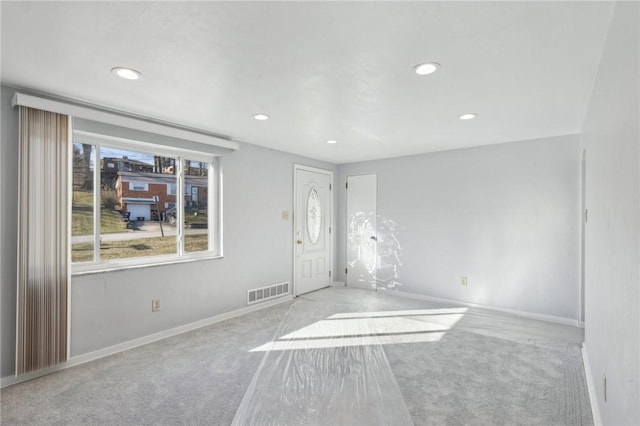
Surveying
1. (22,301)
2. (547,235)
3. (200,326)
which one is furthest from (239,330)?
(547,235)

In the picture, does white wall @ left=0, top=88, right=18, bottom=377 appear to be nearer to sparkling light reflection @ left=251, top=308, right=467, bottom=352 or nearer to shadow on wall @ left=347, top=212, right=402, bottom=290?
sparkling light reflection @ left=251, top=308, right=467, bottom=352

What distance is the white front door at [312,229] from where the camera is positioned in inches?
206

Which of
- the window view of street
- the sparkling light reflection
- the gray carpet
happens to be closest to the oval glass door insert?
the sparkling light reflection

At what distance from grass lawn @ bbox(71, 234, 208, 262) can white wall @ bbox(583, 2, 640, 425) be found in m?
3.81

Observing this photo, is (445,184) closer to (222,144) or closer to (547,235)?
(547,235)

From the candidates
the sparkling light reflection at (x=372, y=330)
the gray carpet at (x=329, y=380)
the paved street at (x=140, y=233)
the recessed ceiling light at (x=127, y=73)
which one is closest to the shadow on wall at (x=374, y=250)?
the sparkling light reflection at (x=372, y=330)

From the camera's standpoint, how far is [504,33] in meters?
1.71

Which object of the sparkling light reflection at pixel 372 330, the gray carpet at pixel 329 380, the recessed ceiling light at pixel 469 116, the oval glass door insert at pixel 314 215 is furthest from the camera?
the oval glass door insert at pixel 314 215

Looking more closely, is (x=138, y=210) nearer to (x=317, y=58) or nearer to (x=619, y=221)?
(x=317, y=58)

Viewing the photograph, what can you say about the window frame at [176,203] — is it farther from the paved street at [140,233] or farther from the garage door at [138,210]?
the garage door at [138,210]

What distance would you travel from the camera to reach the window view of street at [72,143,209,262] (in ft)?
9.87

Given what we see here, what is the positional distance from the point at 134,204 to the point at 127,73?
5.24 ft

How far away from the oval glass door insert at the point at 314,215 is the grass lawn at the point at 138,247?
76.6 inches

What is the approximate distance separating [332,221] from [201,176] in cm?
266
